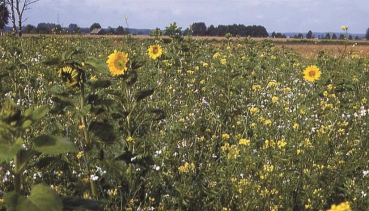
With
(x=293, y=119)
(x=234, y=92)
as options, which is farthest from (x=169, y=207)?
(x=234, y=92)

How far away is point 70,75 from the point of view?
237 cm

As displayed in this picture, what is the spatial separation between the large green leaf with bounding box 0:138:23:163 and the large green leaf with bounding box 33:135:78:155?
0.08 meters

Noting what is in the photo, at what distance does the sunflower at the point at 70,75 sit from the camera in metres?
2.36

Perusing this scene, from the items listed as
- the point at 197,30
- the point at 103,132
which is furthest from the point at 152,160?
the point at 197,30

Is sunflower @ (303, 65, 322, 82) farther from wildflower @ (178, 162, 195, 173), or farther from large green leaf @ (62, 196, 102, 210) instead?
large green leaf @ (62, 196, 102, 210)

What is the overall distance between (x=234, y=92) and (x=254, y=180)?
258cm

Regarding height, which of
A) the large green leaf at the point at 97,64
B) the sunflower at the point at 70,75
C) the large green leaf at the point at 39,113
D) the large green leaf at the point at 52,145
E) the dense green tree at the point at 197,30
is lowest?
the large green leaf at the point at 52,145

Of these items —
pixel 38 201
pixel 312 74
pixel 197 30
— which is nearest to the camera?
pixel 38 201

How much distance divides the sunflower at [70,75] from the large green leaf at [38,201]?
1.04m

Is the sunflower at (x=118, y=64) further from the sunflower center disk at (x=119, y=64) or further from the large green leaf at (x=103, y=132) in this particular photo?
the large green leaf at (x=103, y=132)

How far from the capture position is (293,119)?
4133 millimetres

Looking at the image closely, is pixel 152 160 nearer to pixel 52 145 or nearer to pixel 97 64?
pixel 97 64

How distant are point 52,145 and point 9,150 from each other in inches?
5.4

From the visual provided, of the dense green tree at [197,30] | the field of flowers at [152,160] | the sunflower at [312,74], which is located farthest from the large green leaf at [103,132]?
the dense green tree at [197,30]
